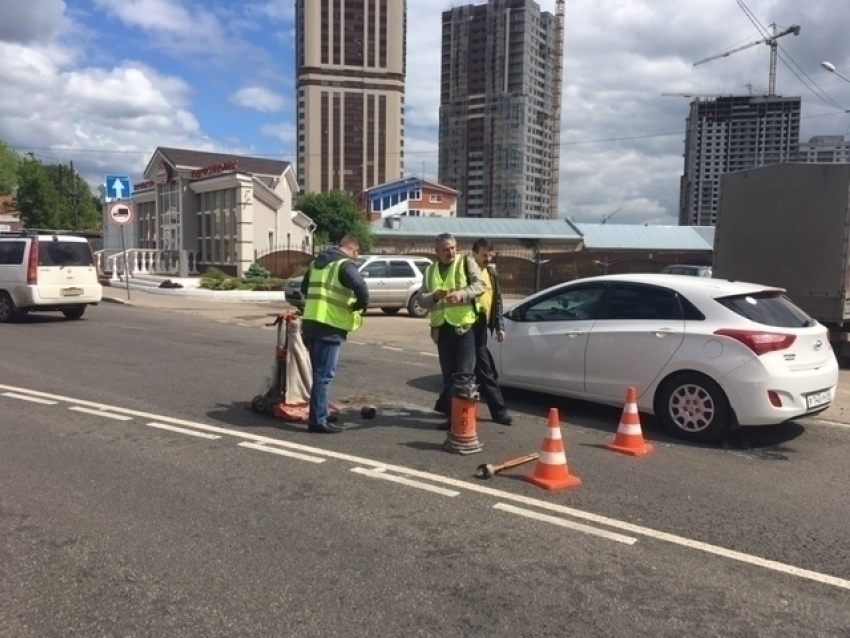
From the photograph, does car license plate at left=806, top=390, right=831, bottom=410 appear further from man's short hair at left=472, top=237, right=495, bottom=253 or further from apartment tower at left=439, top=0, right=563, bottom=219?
apartment tower at left=439, top=0, right=563, bottom=219

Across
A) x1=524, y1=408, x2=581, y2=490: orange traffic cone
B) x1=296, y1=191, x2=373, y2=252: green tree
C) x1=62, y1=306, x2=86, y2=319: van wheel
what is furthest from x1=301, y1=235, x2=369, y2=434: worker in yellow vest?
x1=296, y1=191, x2=373, y2=252: green tree

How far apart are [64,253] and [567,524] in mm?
14432

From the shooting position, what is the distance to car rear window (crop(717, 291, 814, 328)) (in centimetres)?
692

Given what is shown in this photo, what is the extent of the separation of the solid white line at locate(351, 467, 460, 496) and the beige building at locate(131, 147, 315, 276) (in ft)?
85.9

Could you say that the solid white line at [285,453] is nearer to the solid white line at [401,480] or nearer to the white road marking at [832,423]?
the solid white line at [401,480]

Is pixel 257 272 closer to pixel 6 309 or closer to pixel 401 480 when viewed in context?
pixel 6 309

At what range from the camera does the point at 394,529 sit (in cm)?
458

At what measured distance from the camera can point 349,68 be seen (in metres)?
112

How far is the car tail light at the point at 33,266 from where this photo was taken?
50.7 ft

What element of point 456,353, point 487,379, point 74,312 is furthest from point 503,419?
point 74,312

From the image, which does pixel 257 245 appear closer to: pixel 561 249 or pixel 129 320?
pixel 129 320

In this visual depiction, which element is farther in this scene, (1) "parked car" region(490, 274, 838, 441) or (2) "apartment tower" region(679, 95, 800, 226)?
(2) "apartment tower" region(679, 95, 800, 226)

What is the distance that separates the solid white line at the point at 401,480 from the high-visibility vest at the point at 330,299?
1.53m

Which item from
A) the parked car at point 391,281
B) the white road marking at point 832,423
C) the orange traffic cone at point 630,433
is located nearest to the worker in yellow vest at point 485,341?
the orange traffic cone at point 630,433
